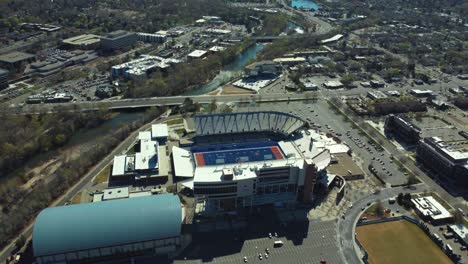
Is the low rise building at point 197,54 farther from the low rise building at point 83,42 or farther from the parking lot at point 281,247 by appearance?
the parking lot at point 281,247

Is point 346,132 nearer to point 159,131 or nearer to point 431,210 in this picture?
point 431,210

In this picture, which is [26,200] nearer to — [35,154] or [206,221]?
[35,154]

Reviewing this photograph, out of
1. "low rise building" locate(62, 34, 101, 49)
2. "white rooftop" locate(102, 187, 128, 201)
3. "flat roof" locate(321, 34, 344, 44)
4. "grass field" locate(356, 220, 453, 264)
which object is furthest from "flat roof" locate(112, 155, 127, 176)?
"flat roof" locate(321, 34, 344, 44)

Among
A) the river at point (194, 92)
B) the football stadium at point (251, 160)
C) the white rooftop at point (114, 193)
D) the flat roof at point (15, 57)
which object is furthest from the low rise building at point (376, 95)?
the flat roof at point (15, 57)

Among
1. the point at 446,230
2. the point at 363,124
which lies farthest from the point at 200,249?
the point at 363,124

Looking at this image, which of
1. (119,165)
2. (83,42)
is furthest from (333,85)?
(83,42)

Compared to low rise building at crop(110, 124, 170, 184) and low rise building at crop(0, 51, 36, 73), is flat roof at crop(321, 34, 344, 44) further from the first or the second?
low rise building at crop(0, 51, 36, 73)
